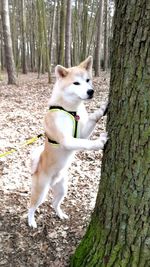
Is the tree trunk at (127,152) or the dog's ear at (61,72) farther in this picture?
the dog's ear at (61,72)

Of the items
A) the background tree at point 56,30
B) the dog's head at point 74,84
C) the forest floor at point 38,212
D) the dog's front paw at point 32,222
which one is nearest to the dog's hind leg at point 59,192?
the forest floor at point 38,212

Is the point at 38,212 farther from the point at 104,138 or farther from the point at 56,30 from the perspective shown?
the point at 56,30

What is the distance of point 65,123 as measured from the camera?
3232 millimetres

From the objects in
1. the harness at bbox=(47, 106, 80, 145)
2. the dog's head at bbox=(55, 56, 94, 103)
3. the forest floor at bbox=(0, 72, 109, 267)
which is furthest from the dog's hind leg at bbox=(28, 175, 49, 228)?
the dog's head at bbox=(55, 56, 94, 103)

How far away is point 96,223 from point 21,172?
2.52 metres

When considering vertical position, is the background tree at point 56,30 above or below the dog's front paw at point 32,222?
above

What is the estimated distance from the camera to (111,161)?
2506mm

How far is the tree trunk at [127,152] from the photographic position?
84.1 inches

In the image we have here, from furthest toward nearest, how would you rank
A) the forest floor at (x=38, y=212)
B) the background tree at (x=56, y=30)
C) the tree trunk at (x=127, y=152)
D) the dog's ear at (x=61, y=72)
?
the background tree at (x=56, y=30)
the forest floor at (x=38, y=212)
the dog's ear at (x=61, y=72)
the tree trunk at (x=127, y=152)

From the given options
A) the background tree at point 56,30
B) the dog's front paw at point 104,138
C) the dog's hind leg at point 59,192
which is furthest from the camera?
the background tree at point 56,30

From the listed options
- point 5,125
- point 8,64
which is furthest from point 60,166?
point 8,64

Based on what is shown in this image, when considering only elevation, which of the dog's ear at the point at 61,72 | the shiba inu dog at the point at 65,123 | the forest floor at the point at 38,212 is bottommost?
the forest floor at the point at 38,212

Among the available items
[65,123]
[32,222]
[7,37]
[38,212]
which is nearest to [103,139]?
[65,123]

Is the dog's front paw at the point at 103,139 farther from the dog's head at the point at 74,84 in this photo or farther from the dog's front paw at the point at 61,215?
the dog's front paw at the point at 61,215
